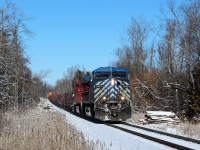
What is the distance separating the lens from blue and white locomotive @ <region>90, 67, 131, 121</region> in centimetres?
2175

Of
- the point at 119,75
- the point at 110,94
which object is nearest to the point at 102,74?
the point at 119,75

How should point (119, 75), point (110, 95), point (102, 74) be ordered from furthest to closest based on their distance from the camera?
point (119, 75), point (102, 74), point (110, 95)

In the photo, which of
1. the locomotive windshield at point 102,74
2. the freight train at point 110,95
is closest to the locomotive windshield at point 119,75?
the freight train at point 110,95

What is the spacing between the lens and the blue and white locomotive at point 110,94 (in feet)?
71.4

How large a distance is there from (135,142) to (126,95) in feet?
33.6

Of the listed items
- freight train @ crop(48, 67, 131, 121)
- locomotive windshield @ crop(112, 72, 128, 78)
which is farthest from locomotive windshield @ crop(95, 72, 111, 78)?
locomotive windshield @ crop(112, 72, 128, 78)

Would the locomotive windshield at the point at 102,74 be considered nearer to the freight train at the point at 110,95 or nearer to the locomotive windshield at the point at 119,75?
the freight train at the point at 110,95

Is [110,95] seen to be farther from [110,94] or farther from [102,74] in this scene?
[102,74]

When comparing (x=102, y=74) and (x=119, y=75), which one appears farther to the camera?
(x=119, y=75)

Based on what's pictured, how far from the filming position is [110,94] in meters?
22.4

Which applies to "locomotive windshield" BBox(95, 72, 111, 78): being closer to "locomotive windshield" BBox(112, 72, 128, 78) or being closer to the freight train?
the freight train

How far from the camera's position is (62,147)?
320 inches

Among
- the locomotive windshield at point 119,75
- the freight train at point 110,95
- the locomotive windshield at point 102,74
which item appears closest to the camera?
the freight train at point 110,95

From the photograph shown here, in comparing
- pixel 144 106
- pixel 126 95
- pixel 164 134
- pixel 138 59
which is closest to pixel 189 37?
pixel 126 95
